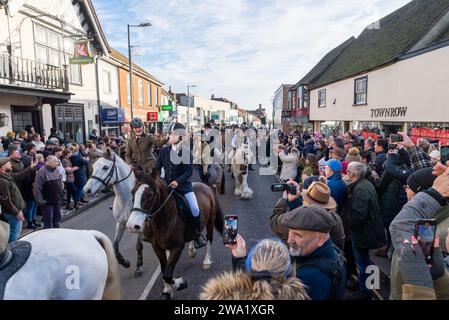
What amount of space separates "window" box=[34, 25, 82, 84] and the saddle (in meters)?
13.2

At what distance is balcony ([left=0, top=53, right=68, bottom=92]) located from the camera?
1070 cm

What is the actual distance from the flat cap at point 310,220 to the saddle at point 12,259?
2193 mm

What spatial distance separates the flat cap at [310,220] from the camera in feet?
7.32

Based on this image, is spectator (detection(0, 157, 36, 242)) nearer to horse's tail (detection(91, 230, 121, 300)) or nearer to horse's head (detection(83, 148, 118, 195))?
horse's head (detection(83, 148, 118, 195))

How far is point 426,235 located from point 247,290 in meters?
1.15

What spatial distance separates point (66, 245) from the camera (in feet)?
9.74

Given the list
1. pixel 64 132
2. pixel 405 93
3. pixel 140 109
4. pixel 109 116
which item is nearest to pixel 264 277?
pixel 405 93

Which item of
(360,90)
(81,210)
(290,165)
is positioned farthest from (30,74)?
(360,90)

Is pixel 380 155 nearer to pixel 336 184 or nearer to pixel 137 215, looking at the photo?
pixel 336 184

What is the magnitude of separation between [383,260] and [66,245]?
17.2 feet

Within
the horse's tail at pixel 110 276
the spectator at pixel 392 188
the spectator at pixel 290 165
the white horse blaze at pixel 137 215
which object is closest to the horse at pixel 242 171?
the spectator at pixel 290 165

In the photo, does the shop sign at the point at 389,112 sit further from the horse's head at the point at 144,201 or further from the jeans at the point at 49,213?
the jeans at the point at 49,213

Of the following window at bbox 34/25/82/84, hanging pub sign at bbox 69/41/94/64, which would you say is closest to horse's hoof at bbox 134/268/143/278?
hanging pub sign at bbox 69/41/94/64

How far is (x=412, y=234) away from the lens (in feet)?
7.27
